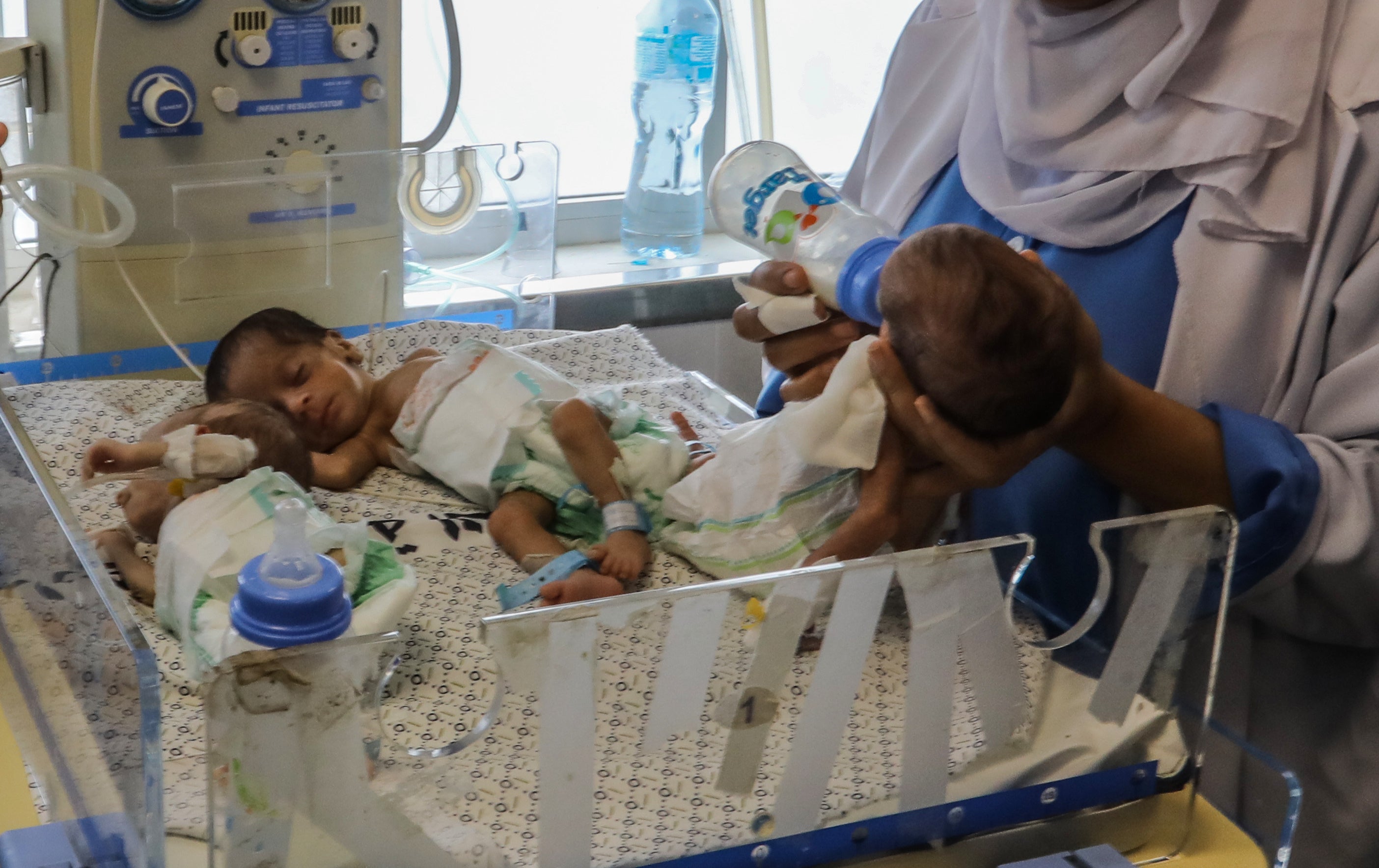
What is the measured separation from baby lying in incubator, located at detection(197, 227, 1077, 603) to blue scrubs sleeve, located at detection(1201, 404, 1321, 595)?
146 mm

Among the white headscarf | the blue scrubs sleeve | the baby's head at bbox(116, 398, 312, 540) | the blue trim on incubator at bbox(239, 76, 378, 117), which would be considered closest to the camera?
the blue scrubs sleeve

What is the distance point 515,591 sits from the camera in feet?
3.54

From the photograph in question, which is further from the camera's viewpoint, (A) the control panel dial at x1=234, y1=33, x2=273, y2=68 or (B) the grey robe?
(A) the control panel dial at x1=234, y1=33, x2=273, y2=68

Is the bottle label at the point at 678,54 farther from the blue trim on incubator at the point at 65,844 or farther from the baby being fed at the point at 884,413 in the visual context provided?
the blue trim on incubator at the point at 65,844

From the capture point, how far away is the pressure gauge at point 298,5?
1.46 meters

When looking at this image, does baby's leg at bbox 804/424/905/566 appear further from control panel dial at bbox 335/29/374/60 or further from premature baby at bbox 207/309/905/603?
control panel dial at bbox 335/29/374/60

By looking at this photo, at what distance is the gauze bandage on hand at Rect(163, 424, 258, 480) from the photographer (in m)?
1.11

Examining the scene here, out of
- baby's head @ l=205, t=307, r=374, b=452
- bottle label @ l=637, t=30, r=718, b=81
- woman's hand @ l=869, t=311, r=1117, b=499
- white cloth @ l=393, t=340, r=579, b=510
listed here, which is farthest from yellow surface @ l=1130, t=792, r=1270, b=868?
bottle label @ l=637, t=30, r=718, b=81

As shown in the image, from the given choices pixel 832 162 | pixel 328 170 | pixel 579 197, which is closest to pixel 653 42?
pixel 579 197

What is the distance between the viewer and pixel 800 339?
1193mm

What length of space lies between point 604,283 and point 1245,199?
1.05 m

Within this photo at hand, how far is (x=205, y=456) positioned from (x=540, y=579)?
319 mm

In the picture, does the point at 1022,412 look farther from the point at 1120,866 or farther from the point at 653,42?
the point at 653,42

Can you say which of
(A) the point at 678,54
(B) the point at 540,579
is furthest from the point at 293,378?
(A) the point at 678,54
